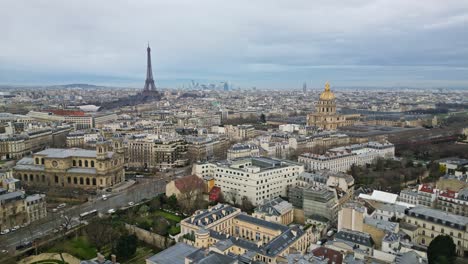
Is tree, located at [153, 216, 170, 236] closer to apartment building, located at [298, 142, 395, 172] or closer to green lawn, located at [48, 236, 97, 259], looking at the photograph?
green lawn, located at [48, 236, 97, 259]

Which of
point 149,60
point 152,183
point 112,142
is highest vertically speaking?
point 149,60

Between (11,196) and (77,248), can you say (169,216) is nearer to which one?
(77,248)

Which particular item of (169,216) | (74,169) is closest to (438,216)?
(169,216)

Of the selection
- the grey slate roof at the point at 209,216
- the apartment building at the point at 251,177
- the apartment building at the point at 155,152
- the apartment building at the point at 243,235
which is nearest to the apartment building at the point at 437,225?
the apartment building at the point at 243,235

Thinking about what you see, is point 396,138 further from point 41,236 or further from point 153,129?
point 41,236

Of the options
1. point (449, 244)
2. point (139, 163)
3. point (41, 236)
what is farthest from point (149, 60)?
point (449, 244)

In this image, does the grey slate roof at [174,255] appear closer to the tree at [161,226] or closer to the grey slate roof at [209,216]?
the grey slate roof at [209,216]

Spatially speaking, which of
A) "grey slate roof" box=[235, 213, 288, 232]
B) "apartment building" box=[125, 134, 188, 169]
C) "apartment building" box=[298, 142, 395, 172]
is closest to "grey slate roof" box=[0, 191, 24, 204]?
"grey slate roof" box=[235, 213, 288, 232]
